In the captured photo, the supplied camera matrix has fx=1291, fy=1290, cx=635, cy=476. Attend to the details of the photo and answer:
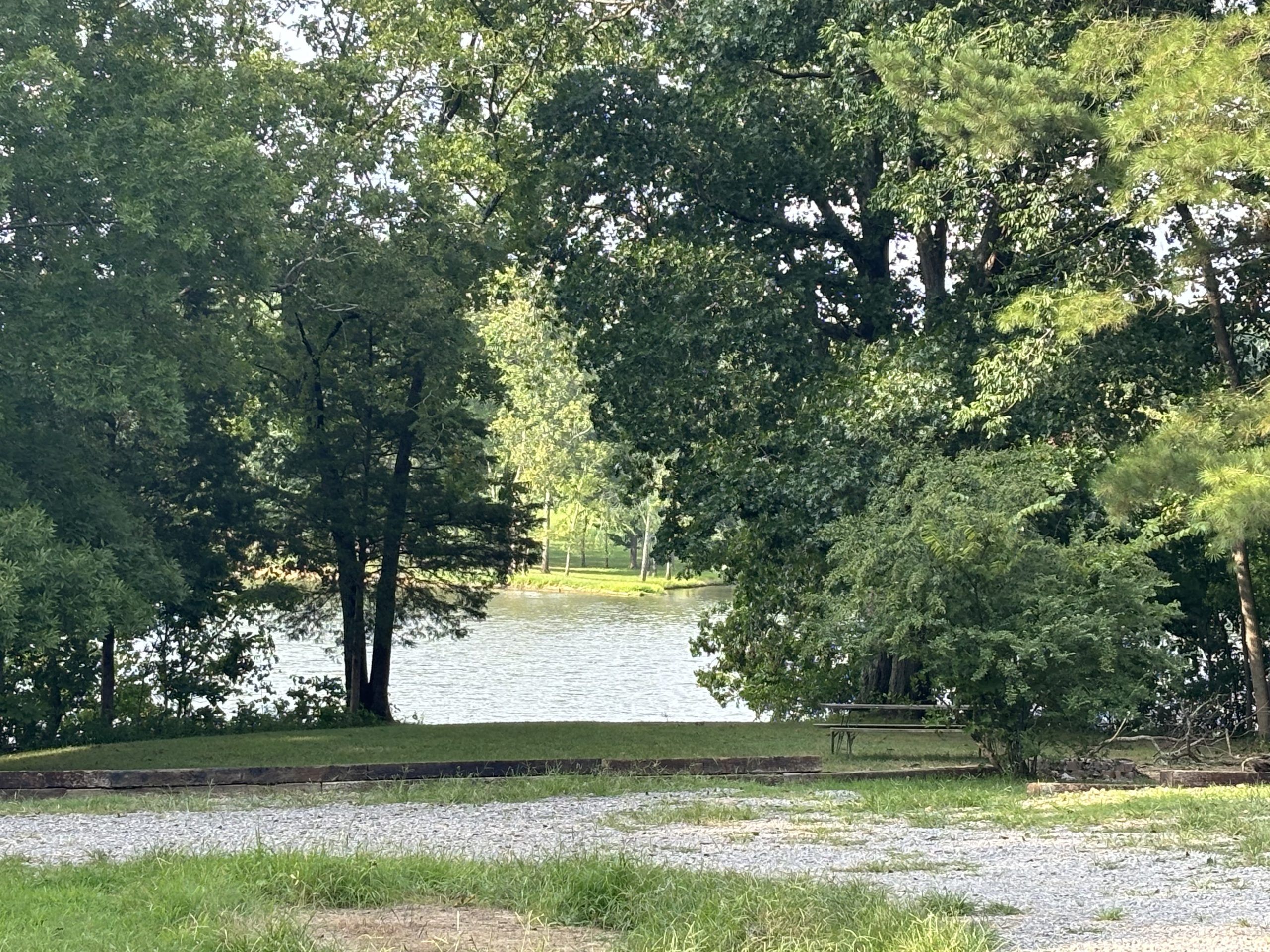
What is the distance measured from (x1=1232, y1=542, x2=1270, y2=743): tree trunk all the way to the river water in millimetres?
12065

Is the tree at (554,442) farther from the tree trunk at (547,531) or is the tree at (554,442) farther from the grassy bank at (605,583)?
the grassy bank at (605,583)

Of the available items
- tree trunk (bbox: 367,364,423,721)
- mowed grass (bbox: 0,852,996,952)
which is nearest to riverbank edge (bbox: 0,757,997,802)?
mowed grass (bbox: 0,852,996,952)

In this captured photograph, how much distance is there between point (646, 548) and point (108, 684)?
40.3 metres

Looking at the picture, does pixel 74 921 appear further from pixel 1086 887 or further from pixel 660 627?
pixel 660 627

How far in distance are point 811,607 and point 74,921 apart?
11.2 m

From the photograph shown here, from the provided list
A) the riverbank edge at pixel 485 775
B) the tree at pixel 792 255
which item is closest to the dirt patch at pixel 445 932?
the riverbank edge at pixel 485 775

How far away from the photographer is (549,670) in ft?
106

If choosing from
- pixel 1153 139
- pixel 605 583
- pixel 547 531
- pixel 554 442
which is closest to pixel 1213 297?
pixel 1153 139

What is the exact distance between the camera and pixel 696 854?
798 centimetres

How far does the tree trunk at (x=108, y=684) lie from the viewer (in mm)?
20016

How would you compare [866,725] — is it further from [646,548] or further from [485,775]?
[646,548]

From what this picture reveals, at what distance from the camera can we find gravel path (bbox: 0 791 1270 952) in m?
5.99

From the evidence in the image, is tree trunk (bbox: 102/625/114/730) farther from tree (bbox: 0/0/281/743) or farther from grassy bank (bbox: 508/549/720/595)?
grassy bank (bbox: 508/549/720/595)

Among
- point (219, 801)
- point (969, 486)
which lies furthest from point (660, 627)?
point (219, 801)
